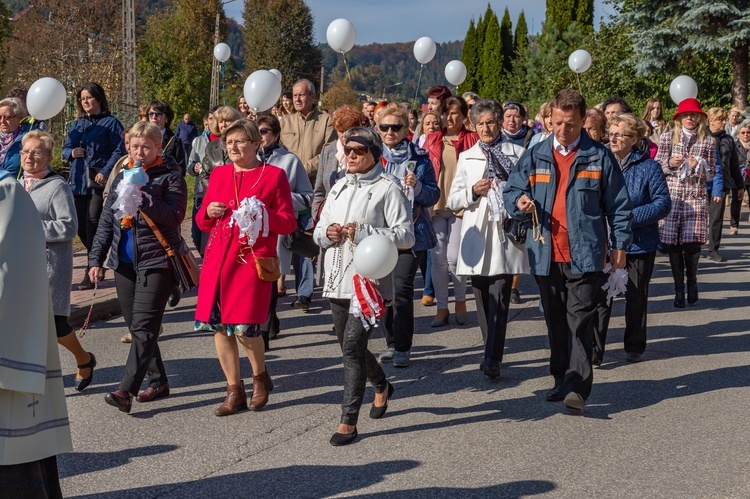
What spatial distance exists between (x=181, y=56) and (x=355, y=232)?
58.5 metres

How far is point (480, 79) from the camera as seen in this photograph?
214ft

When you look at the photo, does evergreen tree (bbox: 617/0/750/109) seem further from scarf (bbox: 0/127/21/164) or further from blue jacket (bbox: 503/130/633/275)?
scarf (bbox: 0/127/21/164)

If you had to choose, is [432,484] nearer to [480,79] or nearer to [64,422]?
[64,422]

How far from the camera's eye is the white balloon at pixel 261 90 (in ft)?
29.7

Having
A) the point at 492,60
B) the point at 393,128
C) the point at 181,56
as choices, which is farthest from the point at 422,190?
the point at 492,60

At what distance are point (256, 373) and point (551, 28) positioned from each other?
4209 centimetres

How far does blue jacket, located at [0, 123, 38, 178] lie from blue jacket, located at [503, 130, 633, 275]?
13.1ft

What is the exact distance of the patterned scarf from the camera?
290 inches

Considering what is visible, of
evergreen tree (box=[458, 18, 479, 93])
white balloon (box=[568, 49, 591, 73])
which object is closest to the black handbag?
white balloon (box=[568, 49, 591, 73])

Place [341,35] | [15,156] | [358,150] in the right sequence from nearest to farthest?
[358,150] → [15,156] → [341,35]

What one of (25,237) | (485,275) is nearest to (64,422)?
(25,237)

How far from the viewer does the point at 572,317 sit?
6.40 metres

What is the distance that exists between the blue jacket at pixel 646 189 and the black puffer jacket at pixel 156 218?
3.49m

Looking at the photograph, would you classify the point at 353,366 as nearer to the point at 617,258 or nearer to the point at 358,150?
the point at 358,150
